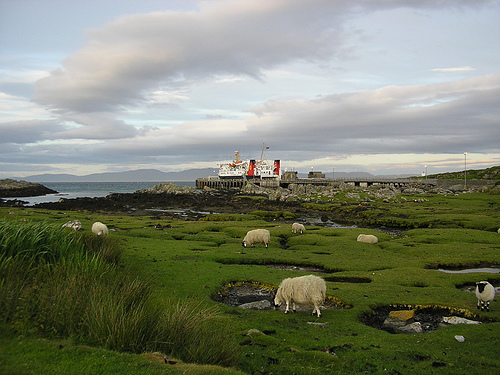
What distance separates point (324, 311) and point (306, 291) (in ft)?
5.28

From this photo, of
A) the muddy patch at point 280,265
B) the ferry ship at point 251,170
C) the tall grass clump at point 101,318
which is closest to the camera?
the tall grass clump at point 101,318

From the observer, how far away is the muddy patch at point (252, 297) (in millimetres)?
15266

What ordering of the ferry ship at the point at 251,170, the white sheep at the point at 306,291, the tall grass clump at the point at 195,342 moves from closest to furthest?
the tall grass clump at the point at 195,342 < the white sheep at the point at 306,291 < the ferry ship at the point at 251,170

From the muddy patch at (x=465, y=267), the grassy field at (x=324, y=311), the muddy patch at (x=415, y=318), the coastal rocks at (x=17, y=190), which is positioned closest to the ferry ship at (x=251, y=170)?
the coastal rocks at (x=17, y=190)

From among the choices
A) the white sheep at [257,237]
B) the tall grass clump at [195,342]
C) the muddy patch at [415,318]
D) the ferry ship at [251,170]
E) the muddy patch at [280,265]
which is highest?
the ferry ship at [251,170]

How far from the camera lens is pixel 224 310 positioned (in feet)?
46.1

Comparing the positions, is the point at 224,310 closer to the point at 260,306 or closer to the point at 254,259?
the point at 260,306

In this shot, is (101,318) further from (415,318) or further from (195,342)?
(415,318)

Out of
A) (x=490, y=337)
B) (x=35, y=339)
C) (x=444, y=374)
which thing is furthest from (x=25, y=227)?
(x=490, y=337)

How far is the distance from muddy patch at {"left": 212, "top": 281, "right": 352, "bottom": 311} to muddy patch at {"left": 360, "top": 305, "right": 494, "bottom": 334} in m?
1.45

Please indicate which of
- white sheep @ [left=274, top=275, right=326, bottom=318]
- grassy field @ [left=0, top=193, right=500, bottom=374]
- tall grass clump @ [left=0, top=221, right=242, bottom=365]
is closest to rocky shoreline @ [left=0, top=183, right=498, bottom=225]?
grassy field @ [left=0, top=193, right=500, bottom=374]

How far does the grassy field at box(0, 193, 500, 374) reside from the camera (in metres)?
7.27

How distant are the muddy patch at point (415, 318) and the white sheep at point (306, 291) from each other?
198 cm

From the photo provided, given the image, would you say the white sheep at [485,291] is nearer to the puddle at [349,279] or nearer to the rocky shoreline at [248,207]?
the puddle at [349,279]
